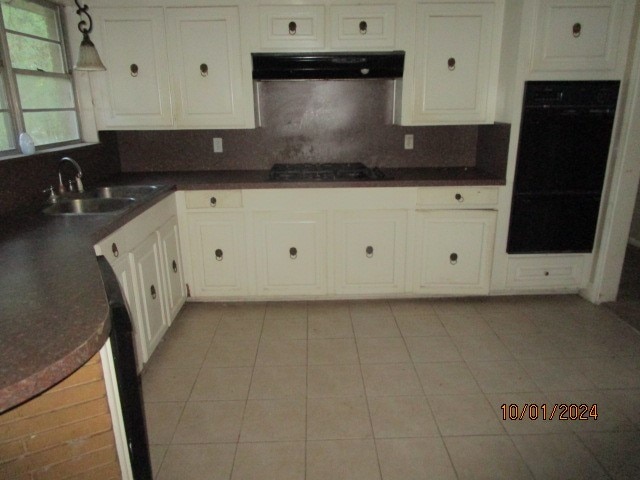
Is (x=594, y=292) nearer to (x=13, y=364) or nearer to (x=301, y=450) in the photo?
(x=301, y=450)

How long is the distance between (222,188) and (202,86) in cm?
71

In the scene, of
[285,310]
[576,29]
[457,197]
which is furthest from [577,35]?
[285,310]

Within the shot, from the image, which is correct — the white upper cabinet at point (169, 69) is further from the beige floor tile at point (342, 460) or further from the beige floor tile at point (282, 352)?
the beige floor tile at point (342, 460)

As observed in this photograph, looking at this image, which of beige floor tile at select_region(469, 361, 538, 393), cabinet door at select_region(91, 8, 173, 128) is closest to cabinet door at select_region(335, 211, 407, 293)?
beige floor tile at select_region(469, 361, 538, 393)

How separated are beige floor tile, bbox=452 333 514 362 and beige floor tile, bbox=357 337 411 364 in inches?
13.0

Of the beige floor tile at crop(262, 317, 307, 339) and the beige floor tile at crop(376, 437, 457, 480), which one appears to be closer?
the beige floor tile at crop(376, 437, 457, 480)

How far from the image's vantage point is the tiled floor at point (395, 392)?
1695 millimetres

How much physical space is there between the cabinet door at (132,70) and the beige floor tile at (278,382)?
1.81 meters

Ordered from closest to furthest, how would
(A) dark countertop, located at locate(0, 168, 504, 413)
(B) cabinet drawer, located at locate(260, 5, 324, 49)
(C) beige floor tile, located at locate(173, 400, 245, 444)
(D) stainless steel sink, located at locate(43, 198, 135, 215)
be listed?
(A) dark countertop, located at locate(0, 168, 504, 413) < (C) beige floor tile, located at locate(173, 400, 245, 444) < (D) stainless steel sink, located at locate(43, 198, 135, 215) < (B) cabinet drawer, located at locate(260, 5, 324, 49)

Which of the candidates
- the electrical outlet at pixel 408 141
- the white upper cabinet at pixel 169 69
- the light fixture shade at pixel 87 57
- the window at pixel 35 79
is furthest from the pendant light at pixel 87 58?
the electrical outlet at pixel 408 141

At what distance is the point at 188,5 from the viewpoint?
8.93 ft

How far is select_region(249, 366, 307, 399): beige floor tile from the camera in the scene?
6.91 feet

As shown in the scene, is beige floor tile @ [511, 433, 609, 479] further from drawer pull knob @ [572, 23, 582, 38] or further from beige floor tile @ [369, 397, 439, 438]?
drawer pull knob @ [572, 23, 582, 38]

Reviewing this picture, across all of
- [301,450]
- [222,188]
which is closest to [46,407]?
[301,450]
